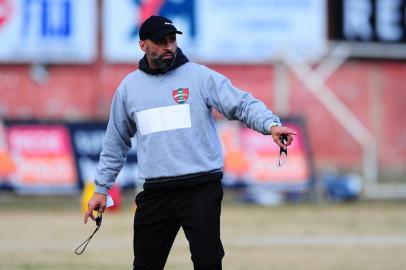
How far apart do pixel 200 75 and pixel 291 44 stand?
16494 mm

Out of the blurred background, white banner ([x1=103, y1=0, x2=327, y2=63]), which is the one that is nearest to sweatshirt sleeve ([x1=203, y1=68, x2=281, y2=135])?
the blurred background

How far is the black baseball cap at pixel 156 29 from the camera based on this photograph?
254 inches

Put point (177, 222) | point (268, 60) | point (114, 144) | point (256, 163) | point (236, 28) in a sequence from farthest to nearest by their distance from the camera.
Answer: point (268, 60) → point (236, 28) → point (256, 163) → point (114, 144) → point (177, 222)

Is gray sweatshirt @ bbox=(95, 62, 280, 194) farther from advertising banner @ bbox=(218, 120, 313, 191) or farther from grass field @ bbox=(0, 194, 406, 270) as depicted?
advertising banner @ bbox=(218, 120, 313, 191)

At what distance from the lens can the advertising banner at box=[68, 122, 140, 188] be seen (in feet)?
61.8

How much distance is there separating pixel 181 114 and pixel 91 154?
41.4 feet

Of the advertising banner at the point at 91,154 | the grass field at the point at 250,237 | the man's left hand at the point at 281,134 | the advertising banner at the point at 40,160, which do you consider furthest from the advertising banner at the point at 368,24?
the man's left hand at the point at 281,134

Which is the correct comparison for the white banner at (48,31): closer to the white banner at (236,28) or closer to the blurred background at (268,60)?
the blurred background at (268,60)

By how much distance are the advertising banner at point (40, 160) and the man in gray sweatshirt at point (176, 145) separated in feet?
40.8

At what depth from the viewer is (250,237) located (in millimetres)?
13312

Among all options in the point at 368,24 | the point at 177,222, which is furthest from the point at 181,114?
the point at 368,24

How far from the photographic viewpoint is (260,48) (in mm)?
22969

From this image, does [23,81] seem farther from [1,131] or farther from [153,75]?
[153,75]

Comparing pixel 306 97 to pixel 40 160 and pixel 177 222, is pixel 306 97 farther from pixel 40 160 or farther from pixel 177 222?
pixel 177 222
